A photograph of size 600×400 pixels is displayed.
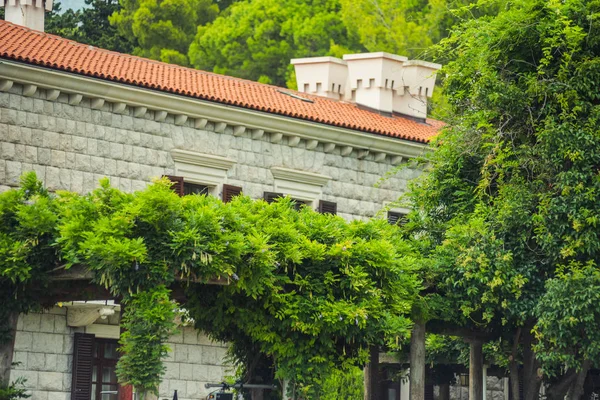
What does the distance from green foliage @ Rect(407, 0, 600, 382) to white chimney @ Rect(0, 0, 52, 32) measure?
13.6 m

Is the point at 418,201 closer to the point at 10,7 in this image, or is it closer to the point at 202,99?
the point at 202,99

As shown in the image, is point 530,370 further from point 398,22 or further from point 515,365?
point 398,22

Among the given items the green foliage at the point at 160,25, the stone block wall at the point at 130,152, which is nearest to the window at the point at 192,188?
the stone block wall at the point at 130,152

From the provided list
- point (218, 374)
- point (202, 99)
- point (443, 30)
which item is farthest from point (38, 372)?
point (443, 30)

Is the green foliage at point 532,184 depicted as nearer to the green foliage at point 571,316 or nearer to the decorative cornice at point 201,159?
the green foliage at point 571,316

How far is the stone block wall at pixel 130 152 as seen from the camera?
28.5m

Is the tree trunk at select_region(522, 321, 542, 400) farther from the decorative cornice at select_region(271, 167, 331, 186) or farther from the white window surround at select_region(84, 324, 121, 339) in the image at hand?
the white window surround at select_region(84, 324, 121, 339)

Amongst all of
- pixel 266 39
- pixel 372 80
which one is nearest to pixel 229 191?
pixel 372 80

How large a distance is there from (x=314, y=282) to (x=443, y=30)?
29290mm

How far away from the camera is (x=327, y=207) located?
109 ft

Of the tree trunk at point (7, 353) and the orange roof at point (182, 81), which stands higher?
the orange roof at point (182, 81)

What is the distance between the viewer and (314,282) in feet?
74.4

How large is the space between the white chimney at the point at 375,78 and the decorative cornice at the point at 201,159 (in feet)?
22.0

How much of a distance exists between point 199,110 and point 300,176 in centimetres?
326
